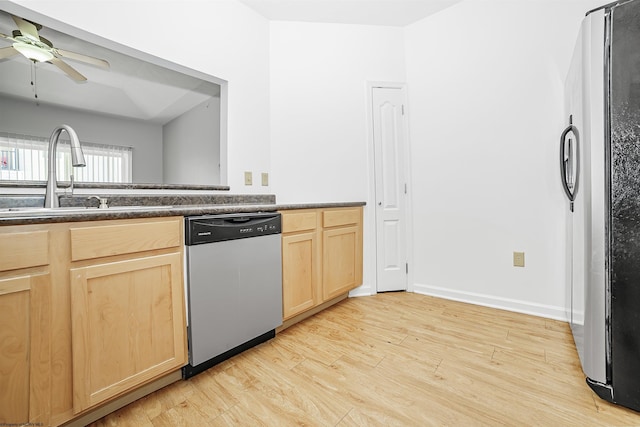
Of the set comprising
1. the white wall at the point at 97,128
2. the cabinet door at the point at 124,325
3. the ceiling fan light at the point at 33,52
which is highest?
the ceiling fan light at the point at 33,52

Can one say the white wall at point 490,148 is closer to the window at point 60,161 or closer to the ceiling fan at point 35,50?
the window at point 60,161

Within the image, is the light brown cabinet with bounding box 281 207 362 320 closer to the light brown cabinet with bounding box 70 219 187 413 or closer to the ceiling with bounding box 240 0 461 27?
the light brown cabinet with bounding box 70 219 187 413

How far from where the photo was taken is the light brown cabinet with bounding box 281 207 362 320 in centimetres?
193

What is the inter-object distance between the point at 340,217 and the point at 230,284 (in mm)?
1088

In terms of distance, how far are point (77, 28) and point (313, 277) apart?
1.98 meters

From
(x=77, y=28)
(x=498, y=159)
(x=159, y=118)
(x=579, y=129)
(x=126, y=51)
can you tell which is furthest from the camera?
(x=498, y=159)

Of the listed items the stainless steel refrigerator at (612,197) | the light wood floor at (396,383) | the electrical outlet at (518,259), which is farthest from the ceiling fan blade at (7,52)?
the electrical outlet at (518,259)

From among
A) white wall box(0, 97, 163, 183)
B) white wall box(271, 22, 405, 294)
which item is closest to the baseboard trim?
white wall box(271, 22, 405, 294)

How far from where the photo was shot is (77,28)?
1.52 metres

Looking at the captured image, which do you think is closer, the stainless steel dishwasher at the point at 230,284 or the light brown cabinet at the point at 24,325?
the light brown cabinet at the point at 24,325

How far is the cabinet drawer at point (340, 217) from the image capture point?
221 cm

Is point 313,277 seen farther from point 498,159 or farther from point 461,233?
point 498,159

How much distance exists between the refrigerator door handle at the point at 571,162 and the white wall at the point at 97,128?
242 cm

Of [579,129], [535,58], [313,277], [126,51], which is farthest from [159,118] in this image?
[535,58]
